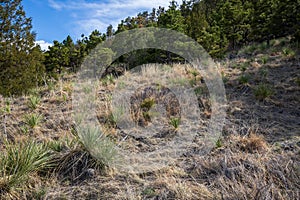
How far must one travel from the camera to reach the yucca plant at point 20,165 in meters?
2.78


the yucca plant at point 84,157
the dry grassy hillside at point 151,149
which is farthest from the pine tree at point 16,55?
the yucca plant at point 84,157

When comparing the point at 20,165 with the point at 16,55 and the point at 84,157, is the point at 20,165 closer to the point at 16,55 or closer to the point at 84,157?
the point at 84,157

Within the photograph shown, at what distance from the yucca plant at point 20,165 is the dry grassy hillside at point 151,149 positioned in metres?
0.01

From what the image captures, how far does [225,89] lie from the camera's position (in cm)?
701

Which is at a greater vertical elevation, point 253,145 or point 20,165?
point 20,165

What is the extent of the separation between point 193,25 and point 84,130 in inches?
532

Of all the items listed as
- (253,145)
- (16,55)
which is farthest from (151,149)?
(16,55)

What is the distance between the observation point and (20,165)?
2.98m

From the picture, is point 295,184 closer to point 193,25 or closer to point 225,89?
point 225,89

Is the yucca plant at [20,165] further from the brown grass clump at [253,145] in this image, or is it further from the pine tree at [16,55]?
the pine tree at [16,55]

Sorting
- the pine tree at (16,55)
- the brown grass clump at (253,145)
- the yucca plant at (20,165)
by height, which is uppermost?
the pine tree at (16,55)

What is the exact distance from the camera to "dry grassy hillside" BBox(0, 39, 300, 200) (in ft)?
9.09

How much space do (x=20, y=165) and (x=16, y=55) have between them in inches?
294

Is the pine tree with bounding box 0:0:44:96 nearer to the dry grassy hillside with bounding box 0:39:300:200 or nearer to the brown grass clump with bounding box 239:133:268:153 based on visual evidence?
the dry grassy hillside with bounding box 0:39:300:200
